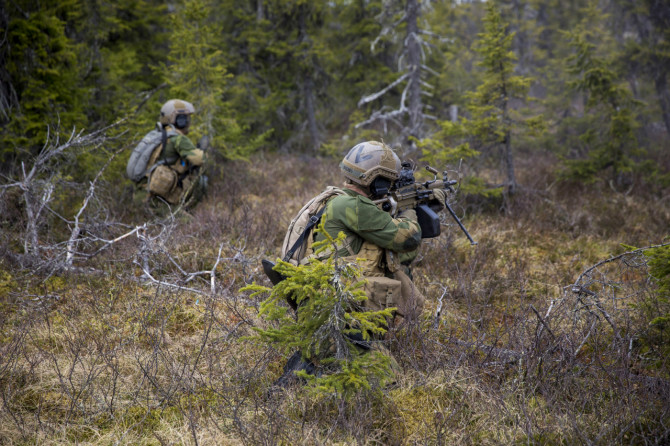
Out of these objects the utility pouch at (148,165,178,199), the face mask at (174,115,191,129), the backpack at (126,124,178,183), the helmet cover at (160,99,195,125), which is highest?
the helmet cover at (160,99,195,125)

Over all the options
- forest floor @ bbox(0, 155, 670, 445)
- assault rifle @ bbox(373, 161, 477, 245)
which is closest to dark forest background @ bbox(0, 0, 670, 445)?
forest floor @ bbox(0, 155, 670, 445)

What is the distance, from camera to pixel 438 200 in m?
4.28

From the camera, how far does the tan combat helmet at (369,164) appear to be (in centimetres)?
379

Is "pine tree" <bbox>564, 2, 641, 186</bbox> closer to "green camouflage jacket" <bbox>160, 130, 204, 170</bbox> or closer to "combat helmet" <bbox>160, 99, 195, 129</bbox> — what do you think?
"green camouflage jacket" <bbox>160, 130, 204, 170</bbox>

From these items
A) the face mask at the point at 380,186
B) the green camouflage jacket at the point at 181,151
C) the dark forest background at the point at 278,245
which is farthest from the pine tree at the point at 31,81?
the face mask at the point at 380,186

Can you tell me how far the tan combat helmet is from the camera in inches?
149

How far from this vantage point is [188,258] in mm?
6156

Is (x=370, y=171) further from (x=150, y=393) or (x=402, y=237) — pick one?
(x=150, y=393)

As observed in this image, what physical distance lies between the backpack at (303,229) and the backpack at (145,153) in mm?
4877

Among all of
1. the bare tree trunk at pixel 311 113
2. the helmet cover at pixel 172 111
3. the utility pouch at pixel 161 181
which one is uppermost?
the helmet cover at pixel 172 111

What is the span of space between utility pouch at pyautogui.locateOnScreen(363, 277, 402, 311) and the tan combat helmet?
0.82 m

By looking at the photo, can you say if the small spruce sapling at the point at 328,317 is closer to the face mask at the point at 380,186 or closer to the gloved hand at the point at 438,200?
the face mask at the point at 380,186

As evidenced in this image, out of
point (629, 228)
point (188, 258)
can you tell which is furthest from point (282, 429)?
point (629, 228)

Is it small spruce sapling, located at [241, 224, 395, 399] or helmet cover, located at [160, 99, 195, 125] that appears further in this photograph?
helmet cover, located at [160, 99, 195, 125]
